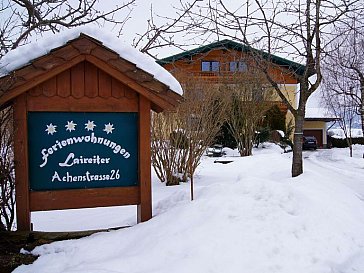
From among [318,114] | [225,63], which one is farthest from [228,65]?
[318,114]

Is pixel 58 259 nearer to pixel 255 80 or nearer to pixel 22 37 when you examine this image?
pixel 22 37

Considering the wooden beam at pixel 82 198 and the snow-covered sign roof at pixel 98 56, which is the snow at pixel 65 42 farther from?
the wooden beam at pixel 82 198

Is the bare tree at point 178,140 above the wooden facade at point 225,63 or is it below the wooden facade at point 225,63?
below

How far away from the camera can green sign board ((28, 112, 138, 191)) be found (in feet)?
14.5

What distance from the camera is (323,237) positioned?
4113mm

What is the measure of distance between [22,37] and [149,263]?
3918 mm

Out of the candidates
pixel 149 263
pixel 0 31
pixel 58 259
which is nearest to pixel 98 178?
pixel 58 259

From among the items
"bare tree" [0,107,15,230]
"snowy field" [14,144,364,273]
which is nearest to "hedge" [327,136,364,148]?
"snowy field" [14,144,364,273]

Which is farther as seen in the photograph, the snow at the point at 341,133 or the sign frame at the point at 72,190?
the snow at the point at 341,133

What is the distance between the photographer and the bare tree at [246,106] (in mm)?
20344

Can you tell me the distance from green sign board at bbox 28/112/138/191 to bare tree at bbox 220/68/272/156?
15.7 metres

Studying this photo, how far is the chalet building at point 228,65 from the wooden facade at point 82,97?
1959 mm

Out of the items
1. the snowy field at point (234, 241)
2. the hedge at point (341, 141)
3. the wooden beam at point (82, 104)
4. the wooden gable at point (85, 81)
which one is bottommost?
the hedge at point (341, 141)

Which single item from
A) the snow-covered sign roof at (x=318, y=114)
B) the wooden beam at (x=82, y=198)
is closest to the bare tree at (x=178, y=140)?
the wooden beam at (x=82, y=198)
